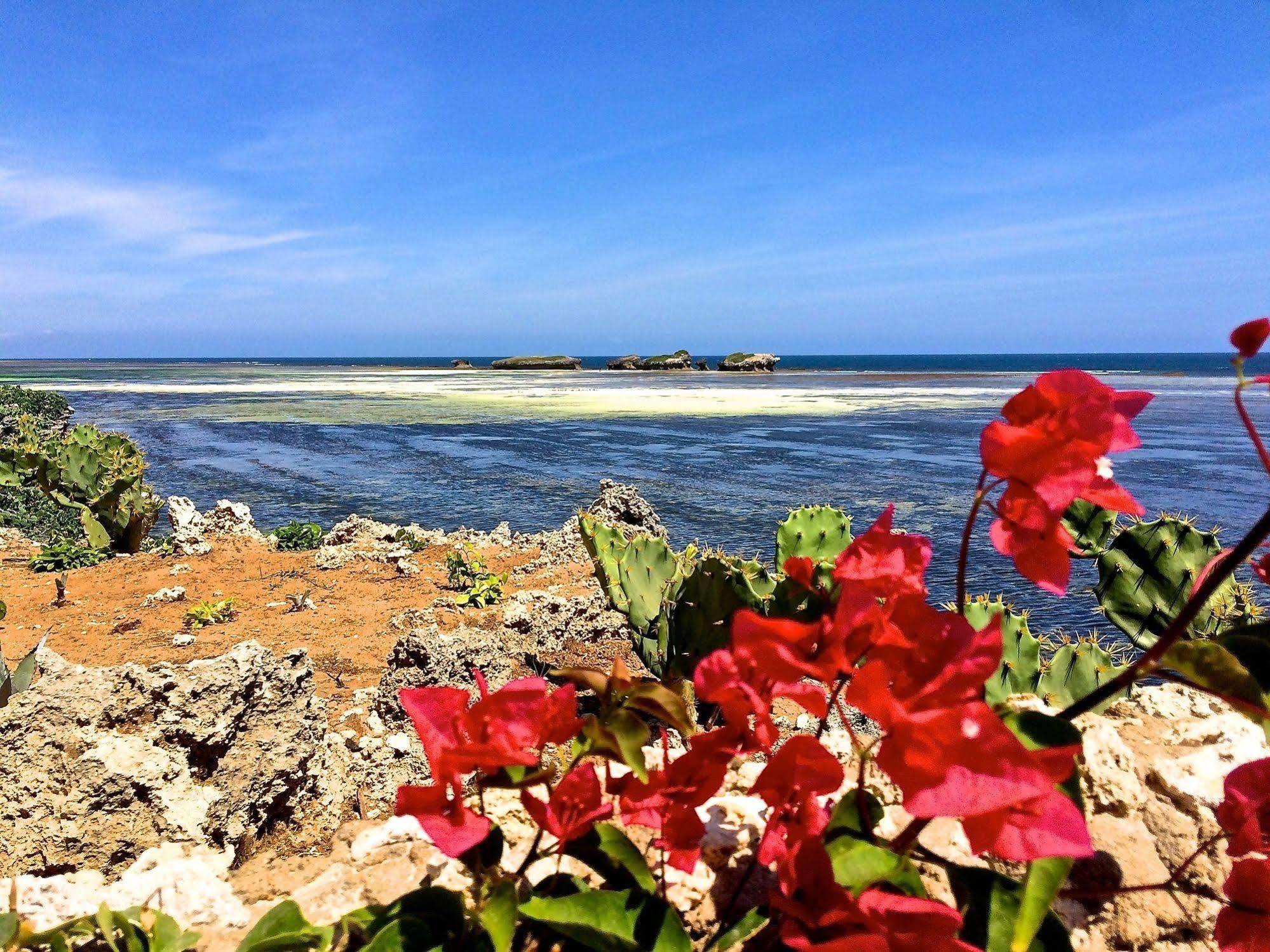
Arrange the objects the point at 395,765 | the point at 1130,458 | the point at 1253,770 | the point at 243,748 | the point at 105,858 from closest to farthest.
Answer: the point at 1253,770 < the point at 105,858 < the point at 243,748 < the point at 395,765 < the point at 1130,458

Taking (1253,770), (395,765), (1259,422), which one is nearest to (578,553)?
(395,765)

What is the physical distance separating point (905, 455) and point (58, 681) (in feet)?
48.0

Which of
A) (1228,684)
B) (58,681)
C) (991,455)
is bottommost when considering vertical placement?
(58,681)

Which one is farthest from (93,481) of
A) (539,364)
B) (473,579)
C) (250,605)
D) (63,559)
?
(539,364)

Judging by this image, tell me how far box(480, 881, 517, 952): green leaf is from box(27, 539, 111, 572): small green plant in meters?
7.03

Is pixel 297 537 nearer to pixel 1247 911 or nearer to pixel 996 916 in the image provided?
pixel 996 916

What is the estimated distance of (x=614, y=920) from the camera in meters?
0.76

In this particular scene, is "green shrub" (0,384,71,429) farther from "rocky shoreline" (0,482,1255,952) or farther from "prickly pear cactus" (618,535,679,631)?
"rocky shoreline" (0,482,1255,952)

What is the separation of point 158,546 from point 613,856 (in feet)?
27.4

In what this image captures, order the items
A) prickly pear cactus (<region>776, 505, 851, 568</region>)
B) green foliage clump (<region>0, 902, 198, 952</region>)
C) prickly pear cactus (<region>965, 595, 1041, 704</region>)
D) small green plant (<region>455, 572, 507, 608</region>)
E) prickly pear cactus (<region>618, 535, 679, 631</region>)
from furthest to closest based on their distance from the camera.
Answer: small green plant (<region>455, 572, 507, 608</region>), prickly pear cactus (<region>618, 535, 679, 631</region>), prickly pear cactus (<region>776, 505, 851, 568</region>), prickly pear cactus (<region>965, 595, 1041, 704</region>), green foliage clump (<region>0, 902, 198, 952</region>)

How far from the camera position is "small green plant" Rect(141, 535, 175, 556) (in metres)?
6.77

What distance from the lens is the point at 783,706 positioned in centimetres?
362

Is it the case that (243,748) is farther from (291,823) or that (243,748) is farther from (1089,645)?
(1089,645)

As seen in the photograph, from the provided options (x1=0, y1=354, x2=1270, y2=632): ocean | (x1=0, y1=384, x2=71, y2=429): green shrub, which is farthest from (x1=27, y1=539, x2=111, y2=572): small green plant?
(x1=0, y1=384, x2=71, y2=429): green shrub
